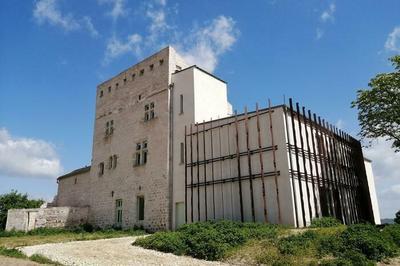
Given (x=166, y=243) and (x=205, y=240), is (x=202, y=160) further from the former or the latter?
(x=205, y=240)

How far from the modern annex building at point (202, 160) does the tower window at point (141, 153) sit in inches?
2.3

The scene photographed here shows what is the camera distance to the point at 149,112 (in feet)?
62.7

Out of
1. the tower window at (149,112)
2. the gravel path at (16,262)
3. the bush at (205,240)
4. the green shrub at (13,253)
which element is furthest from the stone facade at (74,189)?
the gravel path at (16,262)

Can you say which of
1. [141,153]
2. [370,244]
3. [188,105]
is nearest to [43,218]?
[141,153]

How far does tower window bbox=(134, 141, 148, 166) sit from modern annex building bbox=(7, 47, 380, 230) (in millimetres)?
58

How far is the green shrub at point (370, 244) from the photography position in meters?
7.46

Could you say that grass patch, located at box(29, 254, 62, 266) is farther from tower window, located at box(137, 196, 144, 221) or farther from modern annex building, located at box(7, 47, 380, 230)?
tower window, located at box(137, 196, 144, 221)

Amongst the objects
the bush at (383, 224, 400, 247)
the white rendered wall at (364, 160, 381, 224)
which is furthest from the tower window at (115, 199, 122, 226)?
the white rendered wall at (364, 160, 381, 224)

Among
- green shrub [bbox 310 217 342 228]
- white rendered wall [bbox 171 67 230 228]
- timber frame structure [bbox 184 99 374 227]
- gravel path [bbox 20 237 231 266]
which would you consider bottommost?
gravel path [bbox 20 237 231 266]

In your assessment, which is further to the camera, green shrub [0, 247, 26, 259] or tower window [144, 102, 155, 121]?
tower window [144, 102, 155, 121]

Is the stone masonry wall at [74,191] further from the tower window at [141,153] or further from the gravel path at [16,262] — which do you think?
the gravel path at [16,262]

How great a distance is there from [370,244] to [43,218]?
17.5 m

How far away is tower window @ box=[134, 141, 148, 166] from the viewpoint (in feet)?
60.8

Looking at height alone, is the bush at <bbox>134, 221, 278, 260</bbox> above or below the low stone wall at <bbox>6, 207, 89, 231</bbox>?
below
